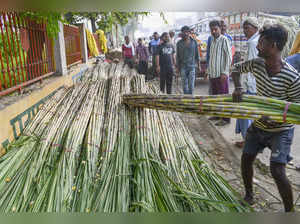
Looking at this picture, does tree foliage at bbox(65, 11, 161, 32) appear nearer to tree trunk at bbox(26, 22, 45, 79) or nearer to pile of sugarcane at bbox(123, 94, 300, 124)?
tree trunk at bbox(26, 22, 45, 79)

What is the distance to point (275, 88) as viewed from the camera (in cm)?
206

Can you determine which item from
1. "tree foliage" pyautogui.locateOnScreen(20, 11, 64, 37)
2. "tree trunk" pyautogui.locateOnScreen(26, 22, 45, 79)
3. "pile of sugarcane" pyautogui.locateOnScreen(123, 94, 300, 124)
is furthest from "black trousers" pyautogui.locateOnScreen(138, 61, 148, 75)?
"pile of sugarcane" pyautogui.locateOnScreen(123, 94, 300, 124)

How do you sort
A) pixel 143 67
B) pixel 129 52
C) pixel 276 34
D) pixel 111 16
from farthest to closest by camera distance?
pixel 129 52
pixel 143 67
pixel 111 16
pixel 276 34

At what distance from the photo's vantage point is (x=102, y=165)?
8.62ft

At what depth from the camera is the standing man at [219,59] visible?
14.8 feet

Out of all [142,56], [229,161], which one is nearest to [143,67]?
[142,56]

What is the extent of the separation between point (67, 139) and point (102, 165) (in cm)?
61

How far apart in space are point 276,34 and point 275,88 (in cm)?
40

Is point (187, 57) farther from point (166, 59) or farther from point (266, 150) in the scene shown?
point (266, 150)

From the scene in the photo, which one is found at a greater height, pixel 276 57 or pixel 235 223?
pixel 276 57

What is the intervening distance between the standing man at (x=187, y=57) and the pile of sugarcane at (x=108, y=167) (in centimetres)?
199

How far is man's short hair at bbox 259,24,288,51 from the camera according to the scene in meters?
2.00

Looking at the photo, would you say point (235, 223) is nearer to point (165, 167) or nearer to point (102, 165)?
point (165, 167)
